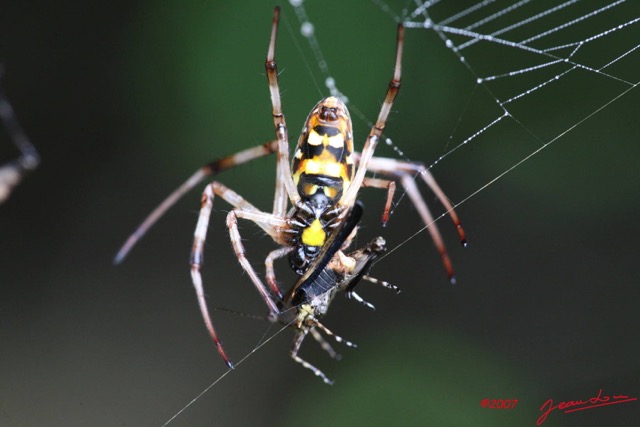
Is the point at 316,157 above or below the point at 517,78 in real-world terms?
below

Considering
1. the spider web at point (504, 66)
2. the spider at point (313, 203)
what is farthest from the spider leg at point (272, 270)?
the spider web at point (504, 66)

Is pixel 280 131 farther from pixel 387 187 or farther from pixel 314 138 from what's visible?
pixel 387 187

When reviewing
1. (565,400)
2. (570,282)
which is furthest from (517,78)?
(565,400)

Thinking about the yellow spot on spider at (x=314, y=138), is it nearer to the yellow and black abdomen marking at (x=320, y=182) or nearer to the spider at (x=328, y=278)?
the yellow and black abdomen marking at (x=320, y=182)

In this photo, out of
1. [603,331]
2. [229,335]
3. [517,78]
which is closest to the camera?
[517,78]

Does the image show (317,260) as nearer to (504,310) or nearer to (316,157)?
(316,157)

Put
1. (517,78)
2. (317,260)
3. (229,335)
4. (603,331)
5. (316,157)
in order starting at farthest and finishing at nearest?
(229,335), (603,331), (517,78), (316,157), (317,260)

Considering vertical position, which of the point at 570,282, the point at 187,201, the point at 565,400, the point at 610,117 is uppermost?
the point at 187,201
